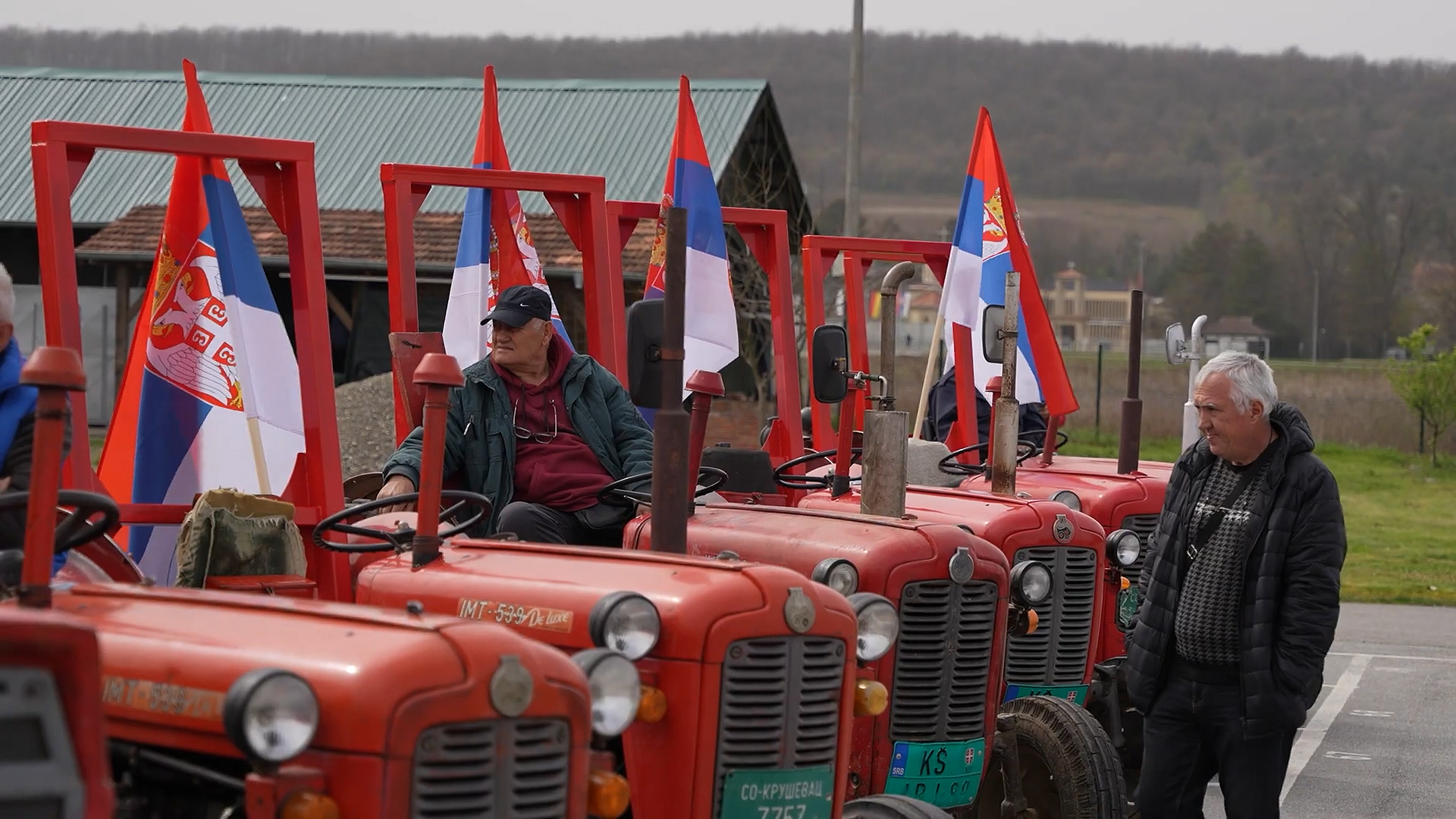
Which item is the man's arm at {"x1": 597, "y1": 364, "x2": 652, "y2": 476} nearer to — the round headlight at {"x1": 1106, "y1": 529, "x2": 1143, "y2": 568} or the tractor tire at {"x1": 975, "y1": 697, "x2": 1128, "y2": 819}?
the tractor tire at {"x1": 975, "y1": 697, "x2": 1128, "y2": 819}

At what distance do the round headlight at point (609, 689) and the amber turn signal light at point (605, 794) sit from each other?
0.11 m

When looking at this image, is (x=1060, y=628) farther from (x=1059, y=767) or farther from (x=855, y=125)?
(x=855, y=125)

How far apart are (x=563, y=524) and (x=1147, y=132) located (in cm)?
13005

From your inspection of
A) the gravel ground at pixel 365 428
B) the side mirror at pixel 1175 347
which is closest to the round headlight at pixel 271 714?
the side mirror at pixel 1175 347

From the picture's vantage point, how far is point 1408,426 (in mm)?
31094

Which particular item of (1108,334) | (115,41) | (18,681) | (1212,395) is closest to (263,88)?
(1212,395)

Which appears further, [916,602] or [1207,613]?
[916,602]

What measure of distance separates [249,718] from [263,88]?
81.6 ft

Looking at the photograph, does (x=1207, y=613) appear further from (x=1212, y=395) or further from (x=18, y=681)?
(x=18, y=681)

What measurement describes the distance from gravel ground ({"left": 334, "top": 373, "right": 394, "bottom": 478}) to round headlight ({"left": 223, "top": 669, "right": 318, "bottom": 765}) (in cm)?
1417

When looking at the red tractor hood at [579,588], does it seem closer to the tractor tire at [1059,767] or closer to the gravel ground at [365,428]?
the tractor tire at [1059,767]

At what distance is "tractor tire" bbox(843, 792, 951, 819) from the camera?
188 inches

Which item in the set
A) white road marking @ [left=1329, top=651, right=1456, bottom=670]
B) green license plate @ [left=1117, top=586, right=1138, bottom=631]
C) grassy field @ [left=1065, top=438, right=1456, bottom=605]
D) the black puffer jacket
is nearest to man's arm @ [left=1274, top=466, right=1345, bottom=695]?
the black puffer jacket

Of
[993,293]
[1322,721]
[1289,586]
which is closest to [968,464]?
[993,293]
